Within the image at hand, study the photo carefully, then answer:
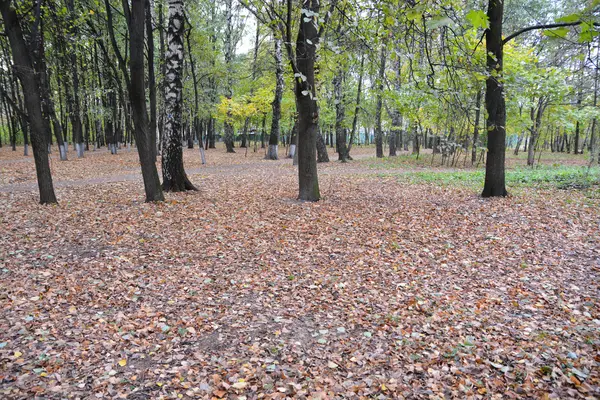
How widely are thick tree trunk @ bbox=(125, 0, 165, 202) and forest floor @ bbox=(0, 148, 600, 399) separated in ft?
2.55

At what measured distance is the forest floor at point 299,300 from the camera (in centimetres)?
319

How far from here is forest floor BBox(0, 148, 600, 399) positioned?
319cm

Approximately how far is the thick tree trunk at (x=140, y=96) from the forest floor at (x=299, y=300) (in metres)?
0.78

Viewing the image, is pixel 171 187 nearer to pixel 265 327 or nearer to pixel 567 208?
pixel 265 327

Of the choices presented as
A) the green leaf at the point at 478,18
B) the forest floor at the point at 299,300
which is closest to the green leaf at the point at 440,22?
the green leaf at the point at 478,18

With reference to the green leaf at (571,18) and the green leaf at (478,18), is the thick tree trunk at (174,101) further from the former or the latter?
the green leaf at (571,18)

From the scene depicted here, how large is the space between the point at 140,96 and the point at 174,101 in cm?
145

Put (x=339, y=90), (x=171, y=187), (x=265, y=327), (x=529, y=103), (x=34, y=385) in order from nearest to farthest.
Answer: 1. (x=34, y=385)
2. (x=265, y=327)
3. (x=171, y=187)
4. (x=529, y=103)
5. (x=339, y=90)

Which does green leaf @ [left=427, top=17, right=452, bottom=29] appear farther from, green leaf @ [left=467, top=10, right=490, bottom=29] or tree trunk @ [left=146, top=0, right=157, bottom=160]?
tree trunk @ [left=146, top=0, right=157, bottom=160]

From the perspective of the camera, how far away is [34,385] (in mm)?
2992

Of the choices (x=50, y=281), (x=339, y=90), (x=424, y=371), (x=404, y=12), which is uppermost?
(x=339, y=90)

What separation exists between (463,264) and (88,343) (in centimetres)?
535

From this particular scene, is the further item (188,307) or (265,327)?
(188,307)

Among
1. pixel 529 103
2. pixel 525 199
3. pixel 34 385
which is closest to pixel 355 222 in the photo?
pixel 525 199
